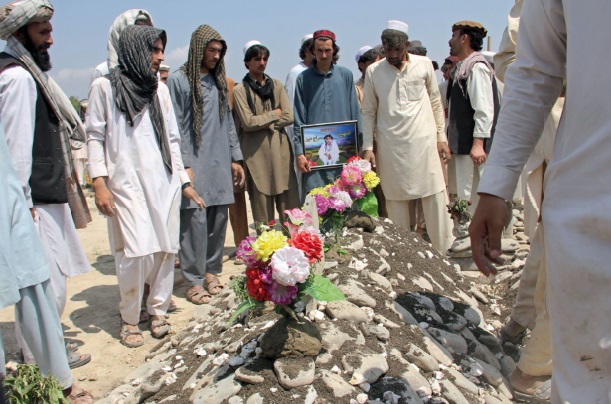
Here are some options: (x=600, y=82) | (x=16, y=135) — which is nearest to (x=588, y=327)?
(x=600, y=82)

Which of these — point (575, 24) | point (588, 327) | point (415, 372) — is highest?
point (575, 24)

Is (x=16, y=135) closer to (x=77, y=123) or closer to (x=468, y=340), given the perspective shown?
(x=77, y=123)

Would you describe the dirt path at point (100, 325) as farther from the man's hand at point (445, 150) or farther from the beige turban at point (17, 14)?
the man's hand at point (445, 150)

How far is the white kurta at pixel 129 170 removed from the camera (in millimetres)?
4414

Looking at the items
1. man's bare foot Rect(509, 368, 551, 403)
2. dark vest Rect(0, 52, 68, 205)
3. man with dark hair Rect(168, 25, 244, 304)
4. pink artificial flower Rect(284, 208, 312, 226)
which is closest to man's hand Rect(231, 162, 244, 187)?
man with dark hair Rect(168, 25, 244, 304)

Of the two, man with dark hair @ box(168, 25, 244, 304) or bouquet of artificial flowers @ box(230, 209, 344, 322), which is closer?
bouquet of artificial flowers @ box(230, 209, 344, 322)

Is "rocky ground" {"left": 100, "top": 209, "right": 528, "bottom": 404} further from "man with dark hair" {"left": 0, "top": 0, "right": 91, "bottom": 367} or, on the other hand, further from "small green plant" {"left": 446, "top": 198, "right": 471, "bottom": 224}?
"small green plant" {"left": 446, "top": 198, "right": 471, "bottom": 224}

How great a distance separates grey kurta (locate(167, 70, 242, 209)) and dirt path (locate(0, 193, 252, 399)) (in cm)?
102

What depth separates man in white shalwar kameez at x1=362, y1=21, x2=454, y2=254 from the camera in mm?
5969

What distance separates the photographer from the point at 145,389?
3434 millimetres

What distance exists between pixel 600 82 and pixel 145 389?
2.92 metres

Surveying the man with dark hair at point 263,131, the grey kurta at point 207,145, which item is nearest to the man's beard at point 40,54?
the grey kurta at point 207,145

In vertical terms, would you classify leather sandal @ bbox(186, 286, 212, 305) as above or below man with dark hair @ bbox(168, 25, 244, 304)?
below

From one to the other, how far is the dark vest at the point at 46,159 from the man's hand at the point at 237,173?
2404 millimetres
